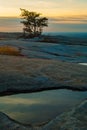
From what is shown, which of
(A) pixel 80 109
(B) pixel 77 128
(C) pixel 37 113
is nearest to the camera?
(B) pixel 77 128

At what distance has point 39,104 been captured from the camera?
40.7 feet

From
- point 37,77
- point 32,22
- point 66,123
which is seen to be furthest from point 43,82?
point 32,22

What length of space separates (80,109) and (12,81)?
6.13 m

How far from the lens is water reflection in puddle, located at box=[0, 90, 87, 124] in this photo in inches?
429

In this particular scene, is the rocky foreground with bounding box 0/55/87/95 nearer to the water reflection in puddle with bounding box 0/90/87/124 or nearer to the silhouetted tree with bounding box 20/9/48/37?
the water reflection in puddle with bounding box 0/90/87/124

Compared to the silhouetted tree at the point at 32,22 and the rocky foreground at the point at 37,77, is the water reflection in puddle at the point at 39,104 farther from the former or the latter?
the silhouetted tree at the point at 32,22

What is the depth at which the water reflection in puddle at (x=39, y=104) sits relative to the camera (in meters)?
10.9

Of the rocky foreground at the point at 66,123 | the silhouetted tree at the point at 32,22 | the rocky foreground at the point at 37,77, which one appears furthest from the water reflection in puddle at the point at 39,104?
the silhouetted tree at the point at 32,22

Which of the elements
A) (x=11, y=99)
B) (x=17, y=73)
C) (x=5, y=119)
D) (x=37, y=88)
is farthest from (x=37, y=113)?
(x=17, y=73)

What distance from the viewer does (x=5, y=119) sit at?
10438mm

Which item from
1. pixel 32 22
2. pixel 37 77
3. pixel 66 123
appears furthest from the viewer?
pixel 32 22

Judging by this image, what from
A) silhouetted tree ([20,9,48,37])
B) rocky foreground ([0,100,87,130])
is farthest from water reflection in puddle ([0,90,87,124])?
silhouetted tree ([20,9,48,37])

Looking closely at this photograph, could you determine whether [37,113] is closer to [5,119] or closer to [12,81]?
[5,119]

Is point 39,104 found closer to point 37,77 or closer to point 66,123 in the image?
point 66,123
